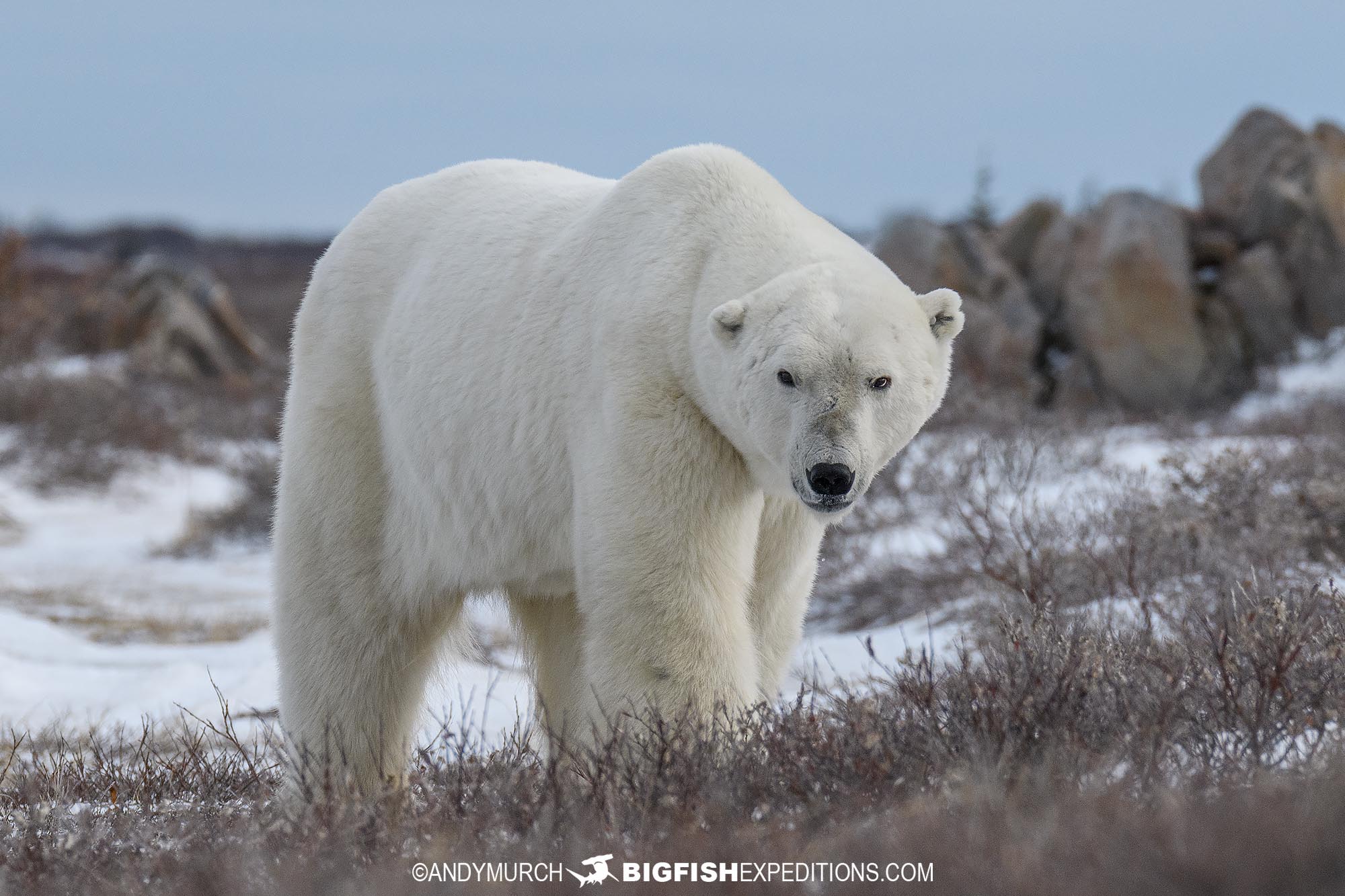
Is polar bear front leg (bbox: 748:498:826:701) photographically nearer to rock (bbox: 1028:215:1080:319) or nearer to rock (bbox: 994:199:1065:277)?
rock (bbox: 1028:215:1080:319)

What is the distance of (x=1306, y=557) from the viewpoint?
16.1ft

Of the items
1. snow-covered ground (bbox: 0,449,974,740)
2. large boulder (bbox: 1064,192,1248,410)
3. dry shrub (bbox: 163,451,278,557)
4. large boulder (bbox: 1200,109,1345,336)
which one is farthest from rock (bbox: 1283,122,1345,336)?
dry shrub (bbox: 163,451,278,557)

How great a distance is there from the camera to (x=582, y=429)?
2885 millimetres

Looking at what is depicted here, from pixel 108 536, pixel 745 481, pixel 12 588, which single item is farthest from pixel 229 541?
pixel 745 481

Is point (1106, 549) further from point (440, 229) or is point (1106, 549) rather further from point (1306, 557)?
point (440, 229)

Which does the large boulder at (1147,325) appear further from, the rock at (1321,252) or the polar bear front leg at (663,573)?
the polar bear front leg at (663,573)

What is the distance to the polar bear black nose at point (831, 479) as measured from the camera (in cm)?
256

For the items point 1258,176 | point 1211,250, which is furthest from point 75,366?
point 1258,176

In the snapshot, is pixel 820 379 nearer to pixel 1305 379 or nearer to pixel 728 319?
pixel 728 319

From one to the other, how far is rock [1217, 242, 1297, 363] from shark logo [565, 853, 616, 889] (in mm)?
14165

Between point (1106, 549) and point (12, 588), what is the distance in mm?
7103

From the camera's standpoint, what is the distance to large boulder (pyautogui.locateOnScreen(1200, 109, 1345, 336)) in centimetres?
1448

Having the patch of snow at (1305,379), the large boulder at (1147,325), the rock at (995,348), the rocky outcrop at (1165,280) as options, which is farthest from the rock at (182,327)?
the patch of snow at (1305,379)

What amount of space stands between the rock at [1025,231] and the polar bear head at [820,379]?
13.2m
